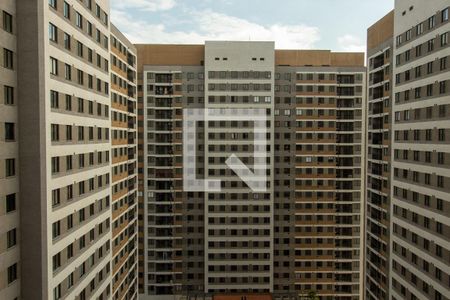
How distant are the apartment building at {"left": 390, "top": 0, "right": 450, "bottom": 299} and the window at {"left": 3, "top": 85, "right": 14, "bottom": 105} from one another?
109ft

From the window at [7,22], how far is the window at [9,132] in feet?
17.3

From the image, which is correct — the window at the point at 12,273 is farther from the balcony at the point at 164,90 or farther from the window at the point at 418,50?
the balcony at the point at 164,90

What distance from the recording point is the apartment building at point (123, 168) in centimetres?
3997

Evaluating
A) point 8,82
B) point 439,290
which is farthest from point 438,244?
point 8,82

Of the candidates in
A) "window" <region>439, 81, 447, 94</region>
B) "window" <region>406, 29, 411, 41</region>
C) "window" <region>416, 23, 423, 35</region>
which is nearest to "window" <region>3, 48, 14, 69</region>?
"window" <region>439, 81, 447, 94</region>

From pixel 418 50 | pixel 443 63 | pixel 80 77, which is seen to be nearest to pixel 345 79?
pixel 418 50

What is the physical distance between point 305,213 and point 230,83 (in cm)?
2607

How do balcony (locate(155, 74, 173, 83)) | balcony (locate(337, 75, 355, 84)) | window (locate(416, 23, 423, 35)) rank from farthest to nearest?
balcony (locate(337, 75, 355, 84)), balcony (locate(155, 74, 173, 83)), window (locate(416, 23, 423, 35))

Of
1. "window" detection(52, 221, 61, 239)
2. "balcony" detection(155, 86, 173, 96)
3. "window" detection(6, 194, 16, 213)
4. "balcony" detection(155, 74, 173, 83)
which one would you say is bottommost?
"window" detection(52, 221, 61, 239)

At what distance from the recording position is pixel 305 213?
6316 centimetres

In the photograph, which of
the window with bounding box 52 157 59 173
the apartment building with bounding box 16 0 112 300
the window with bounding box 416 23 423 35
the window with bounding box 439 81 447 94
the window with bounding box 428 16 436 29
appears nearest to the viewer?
the apartment building with bounding box 16 0 112 300

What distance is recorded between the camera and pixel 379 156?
49.0 metres

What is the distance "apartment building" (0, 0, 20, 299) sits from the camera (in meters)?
19.6

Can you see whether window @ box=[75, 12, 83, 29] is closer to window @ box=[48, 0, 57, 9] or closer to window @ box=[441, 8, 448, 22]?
window @ box=[48, 0, 57, 9]
